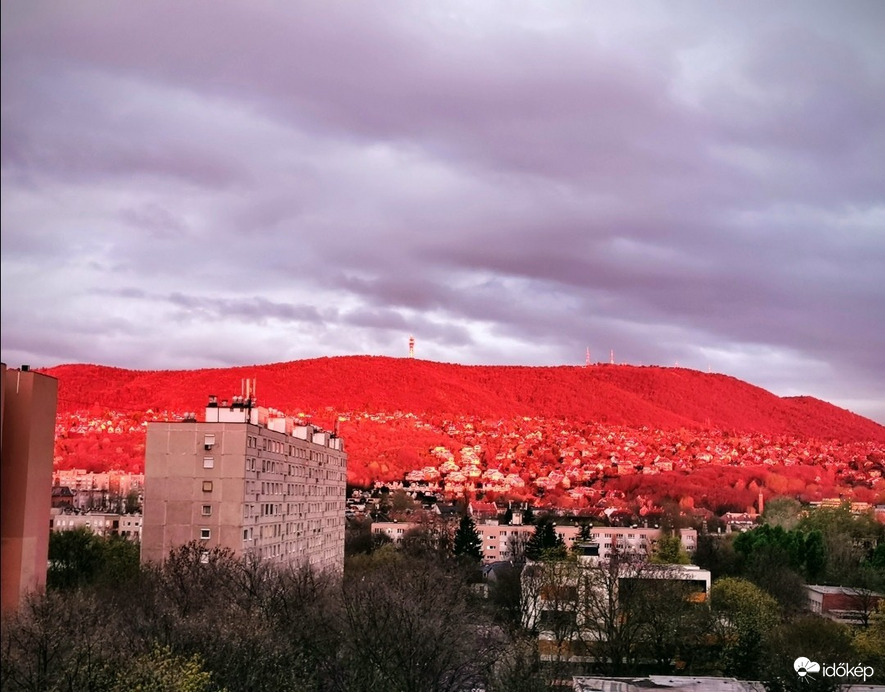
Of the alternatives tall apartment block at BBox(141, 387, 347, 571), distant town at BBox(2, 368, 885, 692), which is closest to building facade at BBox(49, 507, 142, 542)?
distant town at BBox(2, 368, 885, 692)

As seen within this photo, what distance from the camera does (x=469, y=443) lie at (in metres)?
164

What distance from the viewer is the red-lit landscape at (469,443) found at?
442 ft

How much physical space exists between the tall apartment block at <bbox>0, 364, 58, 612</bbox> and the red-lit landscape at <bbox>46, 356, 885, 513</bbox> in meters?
85.8

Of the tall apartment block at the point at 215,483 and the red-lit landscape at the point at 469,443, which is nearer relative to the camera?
the tall apartment block at the point at 215,483

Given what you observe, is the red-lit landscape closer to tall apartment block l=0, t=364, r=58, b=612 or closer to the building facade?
the building facade

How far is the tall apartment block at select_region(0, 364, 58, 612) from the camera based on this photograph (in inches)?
895

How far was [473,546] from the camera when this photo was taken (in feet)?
255

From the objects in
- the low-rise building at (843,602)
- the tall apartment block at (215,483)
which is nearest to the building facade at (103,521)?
the tall apartment block at (215,483)

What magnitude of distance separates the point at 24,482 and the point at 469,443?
142 meters

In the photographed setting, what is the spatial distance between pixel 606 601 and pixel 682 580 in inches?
187

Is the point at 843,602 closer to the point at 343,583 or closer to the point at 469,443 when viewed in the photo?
the point at 343,583

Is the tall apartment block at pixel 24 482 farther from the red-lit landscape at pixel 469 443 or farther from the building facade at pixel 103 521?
the red-lit landscape at pixel 469 443

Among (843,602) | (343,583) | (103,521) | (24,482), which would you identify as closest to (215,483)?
(343,583)

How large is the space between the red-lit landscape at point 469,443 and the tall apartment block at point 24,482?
282 feet
